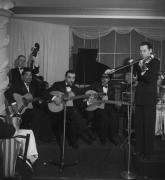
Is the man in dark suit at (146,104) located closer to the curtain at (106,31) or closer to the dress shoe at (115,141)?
the dress shoe at (115,141)

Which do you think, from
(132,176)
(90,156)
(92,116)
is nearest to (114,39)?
(92,116)

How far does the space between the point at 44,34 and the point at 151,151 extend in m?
4.05

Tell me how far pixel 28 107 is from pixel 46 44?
2.53 metres

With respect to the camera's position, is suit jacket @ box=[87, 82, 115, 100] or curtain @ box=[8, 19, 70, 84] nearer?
suit jacket @ box=[87, 82, 115, 100]

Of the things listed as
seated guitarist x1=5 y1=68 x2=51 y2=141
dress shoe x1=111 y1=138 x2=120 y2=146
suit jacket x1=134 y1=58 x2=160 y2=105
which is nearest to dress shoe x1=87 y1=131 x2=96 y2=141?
dress shoe x1=111 y1=138 x2=120 y2=146

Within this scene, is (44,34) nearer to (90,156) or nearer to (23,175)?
(90,156)

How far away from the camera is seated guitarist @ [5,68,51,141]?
4.49 meters

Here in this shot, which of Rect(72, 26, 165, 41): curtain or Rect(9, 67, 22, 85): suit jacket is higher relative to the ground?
Rect(72, 26, 165, 41): curtain

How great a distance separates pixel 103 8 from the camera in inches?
224

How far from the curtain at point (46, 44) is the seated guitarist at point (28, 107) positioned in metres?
1.86

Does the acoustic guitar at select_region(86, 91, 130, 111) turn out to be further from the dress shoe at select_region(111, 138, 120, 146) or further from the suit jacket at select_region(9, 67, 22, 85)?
the suit jacket at select_region(9, 67, 22, 85)

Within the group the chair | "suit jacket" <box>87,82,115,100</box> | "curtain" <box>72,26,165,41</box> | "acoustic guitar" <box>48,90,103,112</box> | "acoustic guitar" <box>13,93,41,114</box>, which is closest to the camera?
the chair

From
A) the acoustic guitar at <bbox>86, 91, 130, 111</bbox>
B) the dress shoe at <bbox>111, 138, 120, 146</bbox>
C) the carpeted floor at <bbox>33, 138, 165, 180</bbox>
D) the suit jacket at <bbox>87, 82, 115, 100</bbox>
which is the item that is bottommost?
the carpeted floor at <bbox>33, 138, 165, 180</bbox>

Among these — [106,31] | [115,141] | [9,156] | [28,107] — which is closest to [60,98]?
[28,107]
